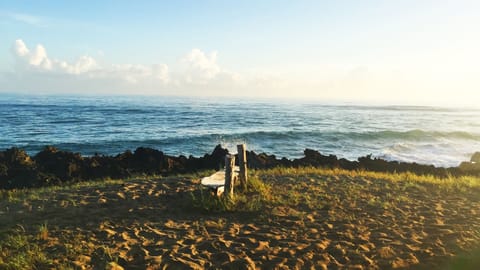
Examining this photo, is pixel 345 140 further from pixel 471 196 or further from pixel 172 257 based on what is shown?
pixel 172 257

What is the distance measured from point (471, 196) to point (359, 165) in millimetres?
8521

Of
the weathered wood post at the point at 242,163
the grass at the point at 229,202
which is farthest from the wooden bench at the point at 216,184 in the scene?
the weathered wood post at the point at 242,163

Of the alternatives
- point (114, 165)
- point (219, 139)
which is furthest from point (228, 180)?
point (219, 139)

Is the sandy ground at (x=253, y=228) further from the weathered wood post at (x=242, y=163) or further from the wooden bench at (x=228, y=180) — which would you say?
the weathered wood post at (x=242, y=163)

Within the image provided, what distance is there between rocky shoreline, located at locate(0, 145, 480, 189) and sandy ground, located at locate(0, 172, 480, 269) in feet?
19.1

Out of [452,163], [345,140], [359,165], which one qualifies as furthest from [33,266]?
[345,140]

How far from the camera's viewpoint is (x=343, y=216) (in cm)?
857

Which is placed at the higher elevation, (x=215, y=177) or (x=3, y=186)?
(x=215, y=177)

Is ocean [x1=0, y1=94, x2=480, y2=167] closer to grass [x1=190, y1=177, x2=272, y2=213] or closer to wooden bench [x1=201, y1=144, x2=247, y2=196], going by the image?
wooden bench [x1=201, y1=144, x2=247, y2=196]

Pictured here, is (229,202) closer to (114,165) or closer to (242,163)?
(242,163)

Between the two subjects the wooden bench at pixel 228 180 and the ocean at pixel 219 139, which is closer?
the wooden bench at pixel 228 180

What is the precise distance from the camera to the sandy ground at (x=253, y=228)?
6.23 metres

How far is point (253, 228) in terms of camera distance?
7.68 meters

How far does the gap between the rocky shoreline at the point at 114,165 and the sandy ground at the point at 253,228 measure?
229 inches
